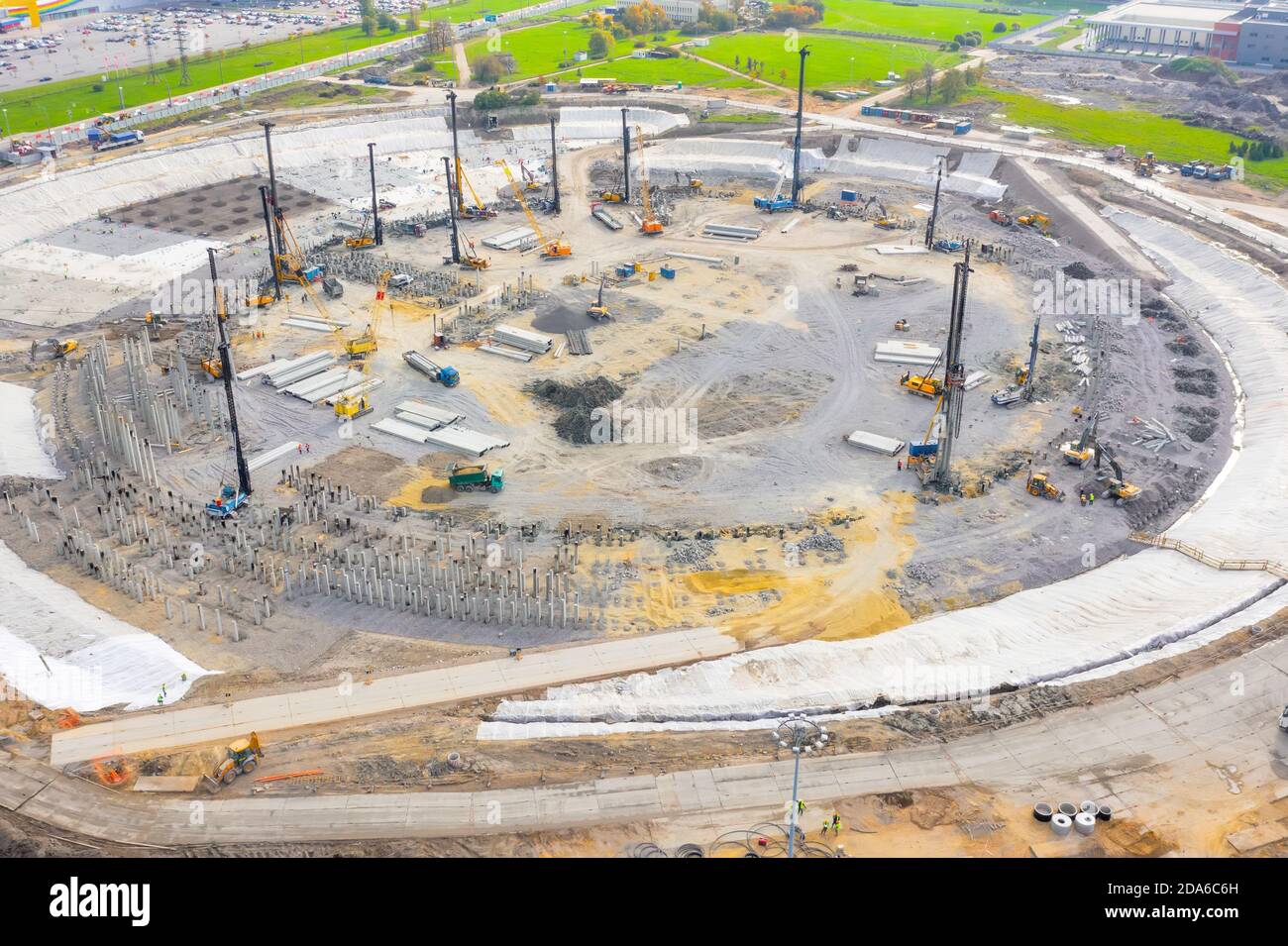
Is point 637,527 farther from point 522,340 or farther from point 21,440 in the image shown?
point 21,440

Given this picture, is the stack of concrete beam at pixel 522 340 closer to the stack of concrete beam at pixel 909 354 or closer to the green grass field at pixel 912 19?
the stack of concrete beam at pixel 909 354

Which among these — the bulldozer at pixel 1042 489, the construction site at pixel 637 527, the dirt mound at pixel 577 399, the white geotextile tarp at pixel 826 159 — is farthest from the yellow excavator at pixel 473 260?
the bulldozer at pixel 1042 489

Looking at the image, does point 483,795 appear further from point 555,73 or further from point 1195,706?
point 555,73

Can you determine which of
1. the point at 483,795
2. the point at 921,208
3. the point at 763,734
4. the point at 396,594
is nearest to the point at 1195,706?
the point at 763,734

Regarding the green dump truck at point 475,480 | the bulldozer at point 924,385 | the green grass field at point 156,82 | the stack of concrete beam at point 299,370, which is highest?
the green grass field at point 156,82

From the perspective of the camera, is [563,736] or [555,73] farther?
[555,73]

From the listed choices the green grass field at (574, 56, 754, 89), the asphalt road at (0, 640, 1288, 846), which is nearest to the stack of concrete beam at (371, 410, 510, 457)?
the asphalt road at (0, 640, 1288, 846)
